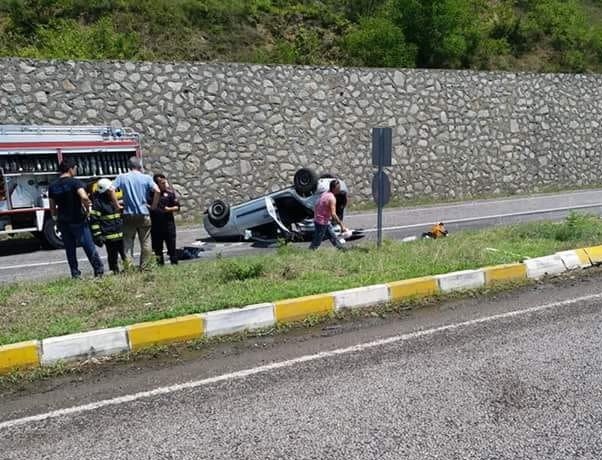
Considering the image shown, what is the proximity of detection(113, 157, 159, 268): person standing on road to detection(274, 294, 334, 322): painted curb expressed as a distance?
9.40ft

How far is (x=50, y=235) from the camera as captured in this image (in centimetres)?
1234

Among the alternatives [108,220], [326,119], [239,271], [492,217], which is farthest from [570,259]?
[326,119]

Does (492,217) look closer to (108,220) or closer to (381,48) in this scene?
(108,220)

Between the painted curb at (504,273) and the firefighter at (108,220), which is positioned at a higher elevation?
the firefighter at (108,220)

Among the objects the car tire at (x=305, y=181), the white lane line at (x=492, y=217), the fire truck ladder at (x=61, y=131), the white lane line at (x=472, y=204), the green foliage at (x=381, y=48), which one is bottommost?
the white lane line at (x=472, y=204)

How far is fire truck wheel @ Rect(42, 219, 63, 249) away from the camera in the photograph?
484 inches

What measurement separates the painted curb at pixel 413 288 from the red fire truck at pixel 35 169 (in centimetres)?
790

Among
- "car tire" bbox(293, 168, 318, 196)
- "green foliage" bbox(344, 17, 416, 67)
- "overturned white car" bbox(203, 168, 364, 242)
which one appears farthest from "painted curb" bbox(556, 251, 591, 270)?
"green foliage" bbox(344, 17, 416, 67)

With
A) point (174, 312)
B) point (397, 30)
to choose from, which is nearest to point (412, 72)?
point (397, 30)

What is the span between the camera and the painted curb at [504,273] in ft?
25.1

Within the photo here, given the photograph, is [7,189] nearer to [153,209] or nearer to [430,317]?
[153,209]

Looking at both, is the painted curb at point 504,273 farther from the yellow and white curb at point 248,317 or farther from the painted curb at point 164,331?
the painted curb at point 164,331

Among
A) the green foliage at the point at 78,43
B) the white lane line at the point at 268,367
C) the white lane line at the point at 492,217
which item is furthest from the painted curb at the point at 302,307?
the green foliage at the point at 78,43

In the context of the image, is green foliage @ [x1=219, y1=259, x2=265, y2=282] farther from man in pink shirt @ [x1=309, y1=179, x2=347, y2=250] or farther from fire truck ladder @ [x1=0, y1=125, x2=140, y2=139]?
fire truck ladder @ [x1=0, y1=125, x2=140, y2=139]
